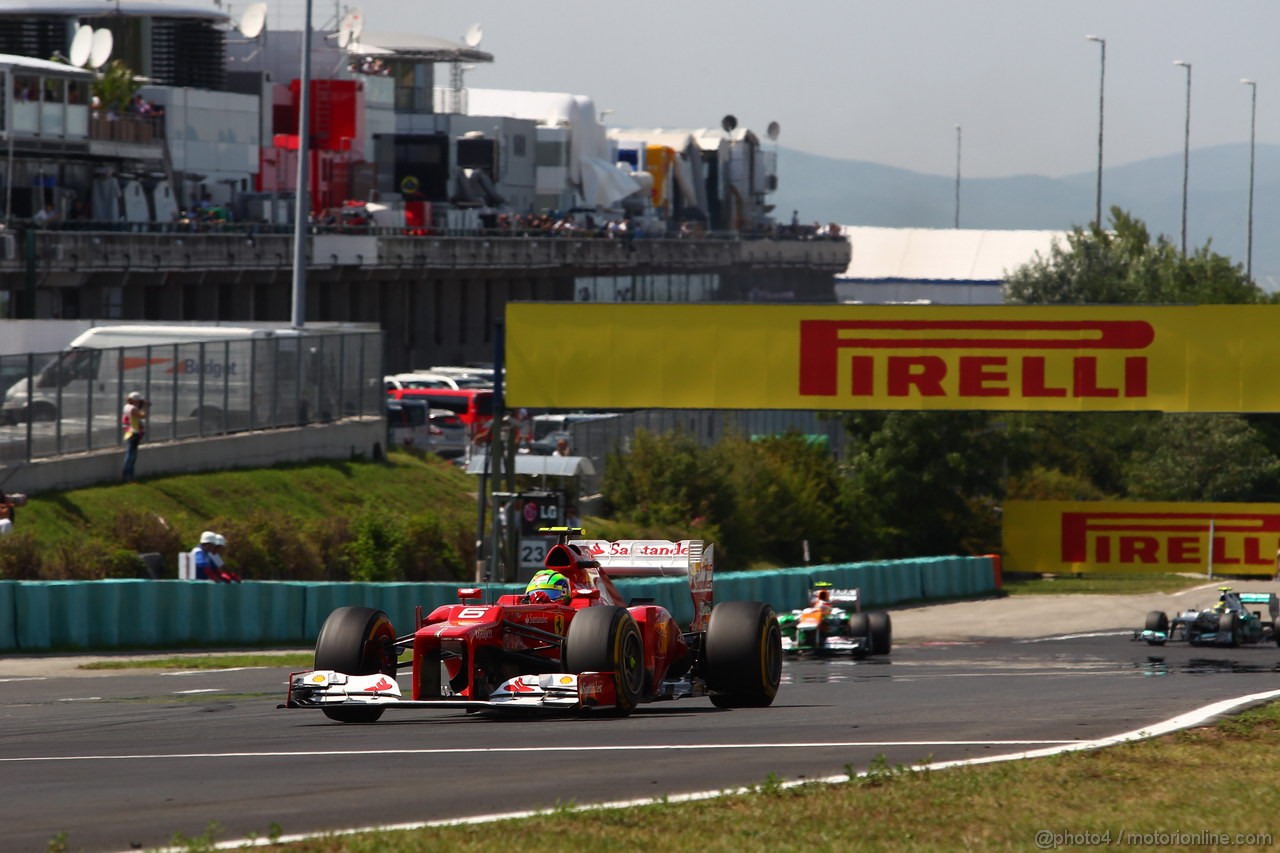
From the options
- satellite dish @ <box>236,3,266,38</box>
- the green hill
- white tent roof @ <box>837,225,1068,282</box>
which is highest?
satellite dish @ <box>236,3,266,38</box>

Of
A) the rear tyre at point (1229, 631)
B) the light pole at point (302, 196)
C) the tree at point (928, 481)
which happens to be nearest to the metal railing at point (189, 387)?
the light pole at point (302, 196)

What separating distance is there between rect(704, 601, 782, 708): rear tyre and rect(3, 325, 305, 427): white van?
18.0m

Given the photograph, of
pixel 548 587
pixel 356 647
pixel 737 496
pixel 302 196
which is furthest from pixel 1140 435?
pixel 356 647

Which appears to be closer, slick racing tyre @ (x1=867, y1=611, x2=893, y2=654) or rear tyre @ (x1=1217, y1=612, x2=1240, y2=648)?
slick racing tyre @ (x1=867, y1=611, x2=893, y2=654)

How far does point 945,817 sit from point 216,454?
28.4 meters

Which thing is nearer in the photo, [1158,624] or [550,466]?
[1158,624]

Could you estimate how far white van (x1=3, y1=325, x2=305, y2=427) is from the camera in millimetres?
31297

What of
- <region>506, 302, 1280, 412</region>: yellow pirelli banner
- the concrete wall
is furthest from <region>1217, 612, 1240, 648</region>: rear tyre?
the concrete wall

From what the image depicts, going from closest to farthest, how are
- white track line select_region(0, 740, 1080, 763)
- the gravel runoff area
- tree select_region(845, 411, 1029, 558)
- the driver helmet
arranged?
white track line select_region(0, 740, 1080, 763) → the driver helmet → the gravel runoff area → tree select_region(845, 411, 1029, 558)

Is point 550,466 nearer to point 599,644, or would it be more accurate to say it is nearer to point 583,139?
point 599,644

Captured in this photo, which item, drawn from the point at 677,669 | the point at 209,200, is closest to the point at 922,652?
the point at 677,669

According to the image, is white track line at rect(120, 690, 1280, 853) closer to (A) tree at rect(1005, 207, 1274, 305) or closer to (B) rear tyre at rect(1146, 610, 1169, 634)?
(B) rear tyre at rect(1146, 610, 1169, 634)

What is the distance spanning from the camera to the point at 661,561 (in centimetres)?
1692

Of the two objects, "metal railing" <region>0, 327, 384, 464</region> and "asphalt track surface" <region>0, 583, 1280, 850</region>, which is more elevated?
"metal railing" <region>0, 327, 384, 464</region>
